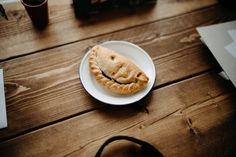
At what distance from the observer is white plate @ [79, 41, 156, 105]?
0.72m

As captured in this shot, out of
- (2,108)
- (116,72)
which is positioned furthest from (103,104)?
(2,108)

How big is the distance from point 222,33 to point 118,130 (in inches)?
20.2

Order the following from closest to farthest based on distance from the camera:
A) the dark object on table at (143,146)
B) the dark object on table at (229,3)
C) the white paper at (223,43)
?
the dark object on table at (143,146), the white paper at (223,43), the dark object on table at (229,3)

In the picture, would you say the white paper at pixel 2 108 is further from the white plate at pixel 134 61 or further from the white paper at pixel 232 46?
the white paper at pixel 232 46

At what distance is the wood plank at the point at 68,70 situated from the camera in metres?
Answer: 0.72

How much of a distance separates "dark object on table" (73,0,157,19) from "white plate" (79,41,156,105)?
18cm

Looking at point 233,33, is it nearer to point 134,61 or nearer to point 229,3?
point 229,3

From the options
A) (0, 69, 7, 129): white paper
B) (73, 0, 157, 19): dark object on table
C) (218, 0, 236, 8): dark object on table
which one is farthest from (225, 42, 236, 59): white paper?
(0, 69, 7, 129): white paper

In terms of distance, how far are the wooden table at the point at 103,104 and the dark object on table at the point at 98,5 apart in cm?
3

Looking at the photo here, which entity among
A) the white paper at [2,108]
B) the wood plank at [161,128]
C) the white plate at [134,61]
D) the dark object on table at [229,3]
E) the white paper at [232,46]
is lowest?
the wood plank at [161,128]

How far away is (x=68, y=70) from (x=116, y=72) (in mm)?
167

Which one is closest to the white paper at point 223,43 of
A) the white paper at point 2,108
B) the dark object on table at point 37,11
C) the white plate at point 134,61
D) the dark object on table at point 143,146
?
the white plate at point 134,61

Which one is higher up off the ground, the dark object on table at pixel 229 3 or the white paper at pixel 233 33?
the dark object on table at pixel 229 3

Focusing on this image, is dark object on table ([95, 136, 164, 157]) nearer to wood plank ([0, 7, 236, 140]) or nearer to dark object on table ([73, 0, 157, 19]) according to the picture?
wood plank ([0, 7, 236, 140])
